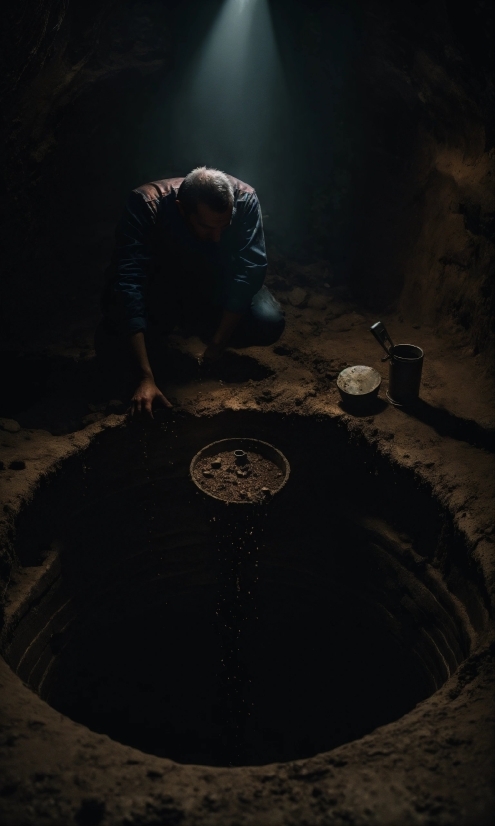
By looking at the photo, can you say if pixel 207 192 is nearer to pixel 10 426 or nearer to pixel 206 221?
pixel 206 221

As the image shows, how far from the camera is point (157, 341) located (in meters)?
4.36

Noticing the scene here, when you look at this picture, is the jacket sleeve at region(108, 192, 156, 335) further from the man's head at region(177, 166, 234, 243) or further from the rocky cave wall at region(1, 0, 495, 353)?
the rocky cave wall at region(1, 0, 495, 353)

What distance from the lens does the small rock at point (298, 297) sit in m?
5.08

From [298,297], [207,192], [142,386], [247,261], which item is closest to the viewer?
[207,192]

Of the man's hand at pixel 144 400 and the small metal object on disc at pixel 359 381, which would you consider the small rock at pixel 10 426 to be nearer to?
the man's hand at pixel 144 400

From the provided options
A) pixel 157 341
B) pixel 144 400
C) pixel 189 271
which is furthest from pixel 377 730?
pixel 189 271

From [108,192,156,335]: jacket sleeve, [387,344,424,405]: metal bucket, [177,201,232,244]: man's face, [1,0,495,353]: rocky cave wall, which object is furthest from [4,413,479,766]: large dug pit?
[1,0,495,353]: rocky cave wall

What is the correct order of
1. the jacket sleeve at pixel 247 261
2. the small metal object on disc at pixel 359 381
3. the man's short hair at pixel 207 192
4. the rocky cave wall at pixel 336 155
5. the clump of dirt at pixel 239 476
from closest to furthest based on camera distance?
1. the clump of dirt at pixel 239 476
2. the man's short hair at pixel 207 192
3. the small metal object on disc at pixel 359 381
4. the rocky cave wall at pixel 336 155
5. the jacket sleeve at pixel 247 261

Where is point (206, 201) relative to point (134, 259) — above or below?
above

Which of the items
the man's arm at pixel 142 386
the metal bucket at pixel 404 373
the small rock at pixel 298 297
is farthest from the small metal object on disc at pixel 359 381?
the small rock at pixel 298 297

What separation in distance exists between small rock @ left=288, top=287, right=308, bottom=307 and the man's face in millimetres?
1555

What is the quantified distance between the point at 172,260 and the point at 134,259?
49cm

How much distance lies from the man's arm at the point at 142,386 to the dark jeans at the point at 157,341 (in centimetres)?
68

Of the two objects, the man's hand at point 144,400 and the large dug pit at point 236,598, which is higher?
the man's hand at point 144,400
